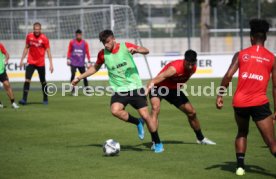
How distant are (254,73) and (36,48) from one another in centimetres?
1294

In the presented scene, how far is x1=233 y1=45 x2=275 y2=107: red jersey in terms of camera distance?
29.3 feet

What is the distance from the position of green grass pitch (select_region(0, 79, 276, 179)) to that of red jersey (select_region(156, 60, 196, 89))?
117cm

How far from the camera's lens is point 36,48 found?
20.9 meters

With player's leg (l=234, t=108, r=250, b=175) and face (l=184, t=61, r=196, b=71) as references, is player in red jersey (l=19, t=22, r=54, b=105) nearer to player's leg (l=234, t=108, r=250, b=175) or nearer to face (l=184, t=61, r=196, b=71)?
face (l=184, t=61, r=196, b=71)

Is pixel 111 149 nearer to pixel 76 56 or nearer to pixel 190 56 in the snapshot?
pixel 190 56

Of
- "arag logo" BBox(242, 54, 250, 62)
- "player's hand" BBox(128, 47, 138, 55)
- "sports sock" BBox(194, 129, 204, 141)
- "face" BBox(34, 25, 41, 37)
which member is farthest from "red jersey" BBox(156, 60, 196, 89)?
"face" BBox(34, 25, 41, 37)

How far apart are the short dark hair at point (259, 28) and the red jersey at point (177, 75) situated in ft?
10.1

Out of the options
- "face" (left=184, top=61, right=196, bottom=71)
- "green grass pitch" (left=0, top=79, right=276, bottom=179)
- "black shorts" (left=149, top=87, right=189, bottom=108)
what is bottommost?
"green grass pitch" (left=0, top=79, right=276, bottom=179)

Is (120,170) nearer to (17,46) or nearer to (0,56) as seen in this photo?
(0,56)

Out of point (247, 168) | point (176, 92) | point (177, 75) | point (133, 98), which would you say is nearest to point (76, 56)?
point (176, 92)

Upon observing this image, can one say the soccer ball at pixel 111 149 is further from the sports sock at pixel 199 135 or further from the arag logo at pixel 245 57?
the arag logo at pixel 245 57

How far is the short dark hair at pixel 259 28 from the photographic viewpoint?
888cm

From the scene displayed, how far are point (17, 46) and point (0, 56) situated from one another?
12369mm

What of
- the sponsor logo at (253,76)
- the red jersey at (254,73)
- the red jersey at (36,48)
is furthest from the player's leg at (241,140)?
the red jersey at (36,48)
